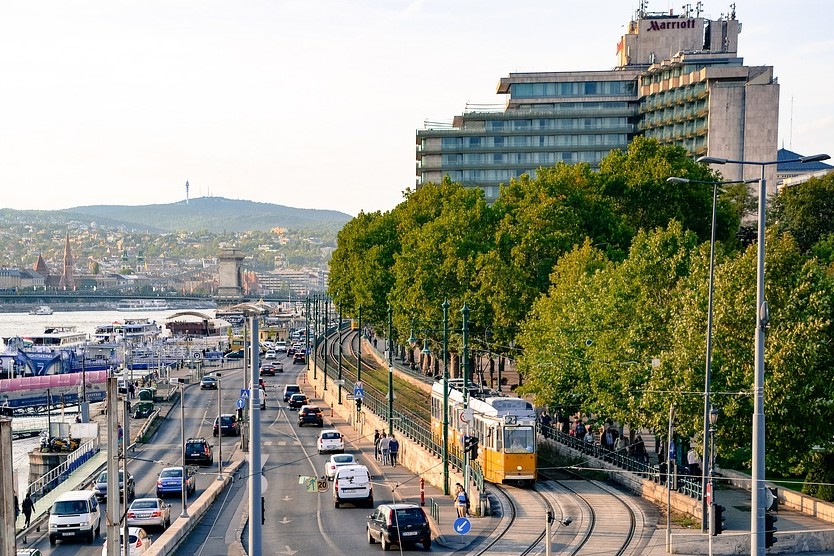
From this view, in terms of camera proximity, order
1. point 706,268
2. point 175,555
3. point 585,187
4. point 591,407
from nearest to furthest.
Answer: point 175,555 → point 706,268 → point 591,407 → point 585,187

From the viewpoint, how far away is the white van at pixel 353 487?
1828 inches

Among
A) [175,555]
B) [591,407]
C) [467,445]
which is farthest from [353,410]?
[175,555]

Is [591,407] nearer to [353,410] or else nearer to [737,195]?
[353,410]

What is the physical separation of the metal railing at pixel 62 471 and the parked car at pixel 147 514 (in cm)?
1316

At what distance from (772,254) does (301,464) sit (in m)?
30.1

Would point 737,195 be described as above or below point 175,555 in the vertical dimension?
above

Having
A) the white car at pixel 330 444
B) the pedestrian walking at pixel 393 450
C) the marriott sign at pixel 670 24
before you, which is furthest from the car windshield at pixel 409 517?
the marriott sign at pixel 670 24

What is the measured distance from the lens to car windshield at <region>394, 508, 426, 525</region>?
36.2m

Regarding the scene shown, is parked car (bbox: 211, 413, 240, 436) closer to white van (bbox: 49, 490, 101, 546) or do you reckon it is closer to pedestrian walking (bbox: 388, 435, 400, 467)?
pedestrian walking (bbox: 388, 435, 400, 467)

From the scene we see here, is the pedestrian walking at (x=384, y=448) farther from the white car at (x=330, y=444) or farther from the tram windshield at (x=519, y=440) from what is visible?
the tram windshield at (x=519, y=440)

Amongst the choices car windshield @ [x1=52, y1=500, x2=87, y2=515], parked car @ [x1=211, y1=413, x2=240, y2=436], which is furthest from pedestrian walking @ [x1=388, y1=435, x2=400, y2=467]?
parked car @ [x1=211, y1=413, x2=240, y2=436]

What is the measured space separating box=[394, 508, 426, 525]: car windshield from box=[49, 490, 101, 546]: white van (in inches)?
493

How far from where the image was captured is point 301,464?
62469 millimetres

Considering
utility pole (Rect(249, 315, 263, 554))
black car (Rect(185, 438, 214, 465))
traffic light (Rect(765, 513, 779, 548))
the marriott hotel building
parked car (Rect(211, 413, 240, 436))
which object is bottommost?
parked car (Rect(211, 413, 240, 436))
